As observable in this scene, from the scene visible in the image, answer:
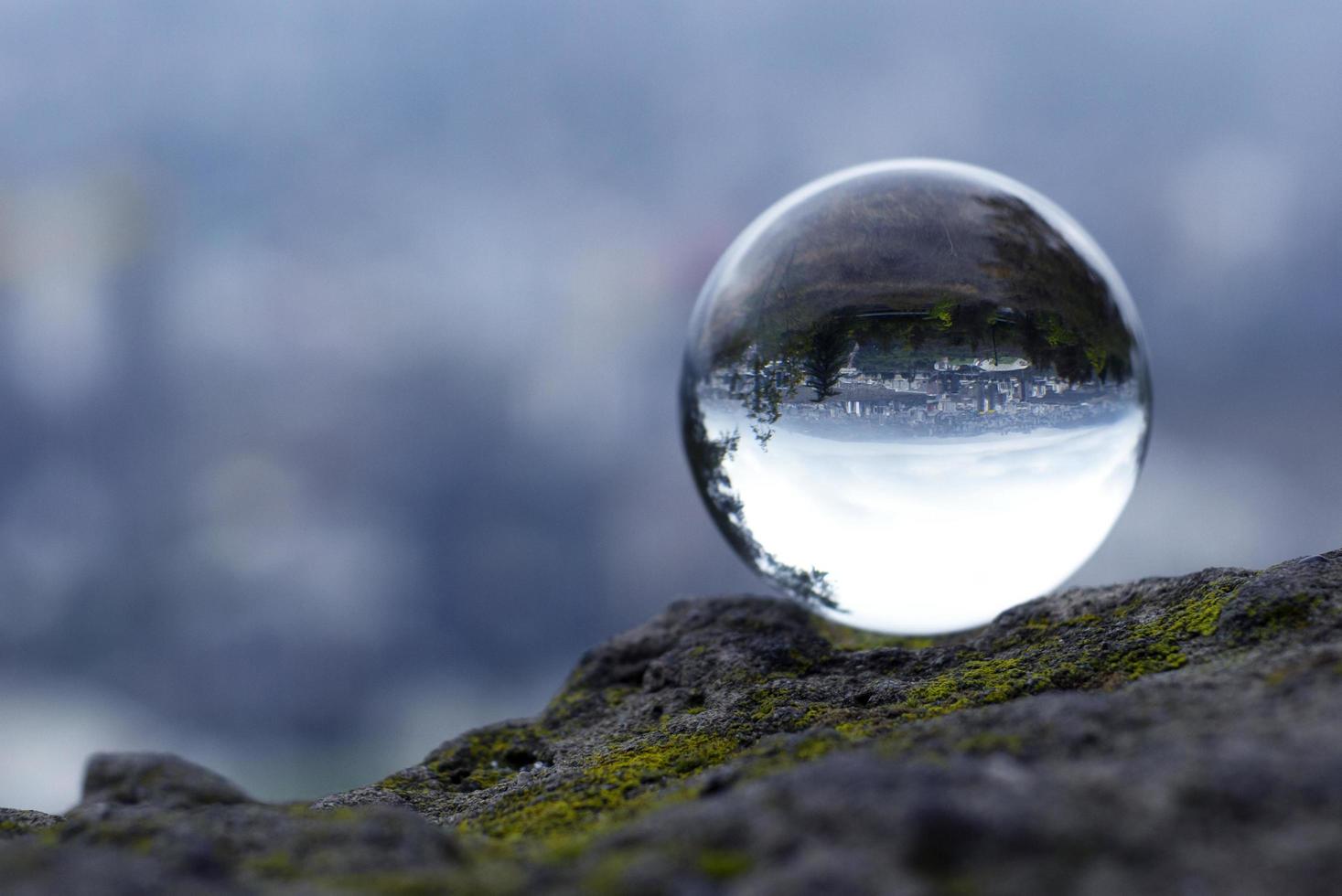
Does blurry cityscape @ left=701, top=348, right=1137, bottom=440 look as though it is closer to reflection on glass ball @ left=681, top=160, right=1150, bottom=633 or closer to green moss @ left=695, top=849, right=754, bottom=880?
reflection on glass ball @ left=681, top=160, right=1150, bottom=633

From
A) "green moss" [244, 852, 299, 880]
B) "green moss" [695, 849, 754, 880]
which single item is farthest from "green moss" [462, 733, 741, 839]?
"green moss" [695, 849, 754, 880]

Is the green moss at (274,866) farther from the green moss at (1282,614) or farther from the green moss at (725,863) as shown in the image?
the green moss at (1282,614)

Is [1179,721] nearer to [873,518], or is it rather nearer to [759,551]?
[873,518]

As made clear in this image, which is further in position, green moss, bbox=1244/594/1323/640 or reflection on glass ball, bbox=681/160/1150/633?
reflection on glass ball, bbox=681/160/1150/633

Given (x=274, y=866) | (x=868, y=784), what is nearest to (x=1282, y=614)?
(x=868, y=784)

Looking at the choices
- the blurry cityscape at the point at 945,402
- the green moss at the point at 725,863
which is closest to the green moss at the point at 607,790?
the green moss at the point at 725,863

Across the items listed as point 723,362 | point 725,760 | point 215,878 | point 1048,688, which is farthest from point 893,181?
point 215,878
